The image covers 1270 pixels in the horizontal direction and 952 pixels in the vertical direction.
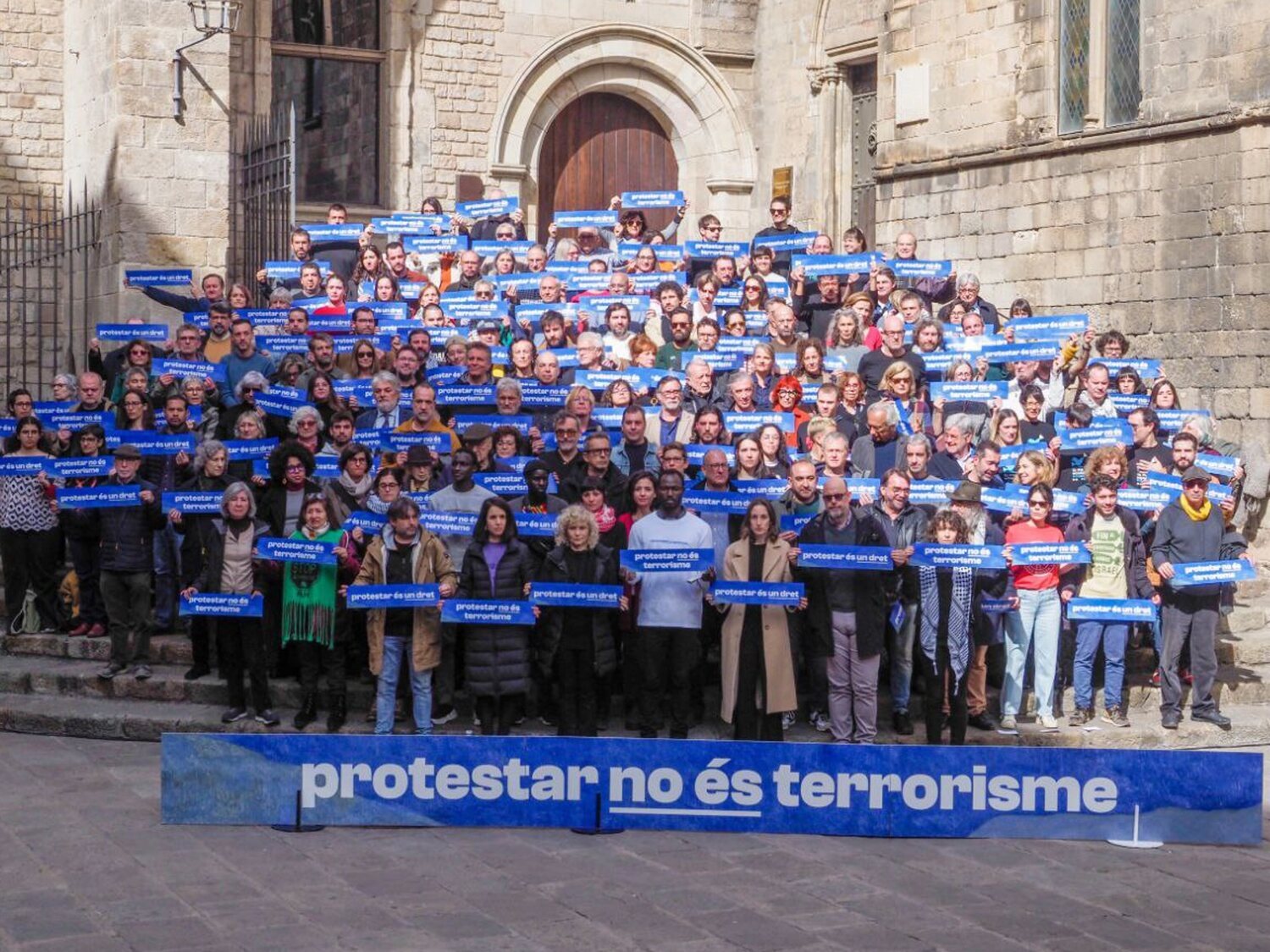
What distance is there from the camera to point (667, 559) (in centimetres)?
1084

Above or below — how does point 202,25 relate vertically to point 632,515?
above

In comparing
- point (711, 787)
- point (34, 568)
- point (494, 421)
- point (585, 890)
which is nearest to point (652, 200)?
point (494, 421)

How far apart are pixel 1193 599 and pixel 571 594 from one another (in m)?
4.02

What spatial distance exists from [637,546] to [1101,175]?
8.55 metres

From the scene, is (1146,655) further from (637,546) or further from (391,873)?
(391,873)

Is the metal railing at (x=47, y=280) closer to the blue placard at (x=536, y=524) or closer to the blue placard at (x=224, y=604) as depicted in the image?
the blue placard at (x=224, y=604)

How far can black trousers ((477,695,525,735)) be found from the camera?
10914 millimetres

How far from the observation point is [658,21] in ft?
73.0

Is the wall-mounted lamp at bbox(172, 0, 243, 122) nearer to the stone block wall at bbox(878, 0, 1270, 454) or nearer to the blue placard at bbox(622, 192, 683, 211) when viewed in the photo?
the blue placard at bbox(622, 192, 683, 211)

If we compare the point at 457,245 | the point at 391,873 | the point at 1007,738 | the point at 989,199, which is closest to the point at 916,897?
the point at 391,873

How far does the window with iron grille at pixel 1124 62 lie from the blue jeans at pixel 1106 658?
727 cm

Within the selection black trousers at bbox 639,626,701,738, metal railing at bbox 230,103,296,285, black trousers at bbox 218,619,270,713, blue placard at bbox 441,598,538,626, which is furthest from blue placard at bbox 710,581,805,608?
metal railing at bbox 230,103,296,285

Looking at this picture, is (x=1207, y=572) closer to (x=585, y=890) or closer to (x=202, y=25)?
(x=585, y=890)

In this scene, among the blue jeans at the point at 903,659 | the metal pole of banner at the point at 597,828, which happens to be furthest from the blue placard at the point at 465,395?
the metal pole of banner at the point at 597,828
